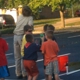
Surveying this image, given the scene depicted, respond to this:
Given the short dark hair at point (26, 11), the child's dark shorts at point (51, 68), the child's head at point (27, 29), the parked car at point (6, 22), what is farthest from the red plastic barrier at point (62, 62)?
the parked car at point (6, 22)

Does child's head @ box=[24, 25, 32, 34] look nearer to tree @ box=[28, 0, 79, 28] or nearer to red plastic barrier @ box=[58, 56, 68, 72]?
red plastic barrier @ box=[58, 56, 68, 72]

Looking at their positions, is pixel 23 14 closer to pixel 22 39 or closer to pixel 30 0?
pixel 22 39

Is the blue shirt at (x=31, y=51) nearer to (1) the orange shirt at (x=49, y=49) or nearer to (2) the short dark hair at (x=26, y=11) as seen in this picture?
(1) the orange shirt at (x=49, y=49)

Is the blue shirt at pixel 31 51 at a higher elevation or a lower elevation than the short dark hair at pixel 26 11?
lower

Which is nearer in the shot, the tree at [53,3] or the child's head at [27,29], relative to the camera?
the child's head at [27,29]

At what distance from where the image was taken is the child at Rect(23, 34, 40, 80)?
378 inches

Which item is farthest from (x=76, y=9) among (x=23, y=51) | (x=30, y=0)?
(x=23, y=51)

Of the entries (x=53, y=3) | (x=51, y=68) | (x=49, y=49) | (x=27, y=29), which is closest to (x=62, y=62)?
(x=51, y=68)

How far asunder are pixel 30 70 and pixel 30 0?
2606 cm

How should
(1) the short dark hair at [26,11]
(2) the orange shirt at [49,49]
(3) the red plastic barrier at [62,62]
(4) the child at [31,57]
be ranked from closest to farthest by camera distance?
1. (2) the orange shirt at [49,49]
2. (4) the child at [31,57]
3. (3) the red plastic barrier at [62,62]
4. (1) the short dark hair at [26,11]

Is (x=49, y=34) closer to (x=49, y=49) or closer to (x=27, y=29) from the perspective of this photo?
(x=49, y=49)

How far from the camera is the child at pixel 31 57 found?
9.59 metres

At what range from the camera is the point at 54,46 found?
9.38 metres

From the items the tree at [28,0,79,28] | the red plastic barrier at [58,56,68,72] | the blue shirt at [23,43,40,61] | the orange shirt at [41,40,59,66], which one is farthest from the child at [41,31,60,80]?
the tree at [28,0,79,28]
